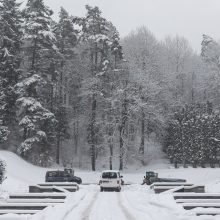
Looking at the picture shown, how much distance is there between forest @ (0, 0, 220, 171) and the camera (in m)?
59.7

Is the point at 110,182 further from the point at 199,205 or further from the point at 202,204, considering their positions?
the point at 202,204

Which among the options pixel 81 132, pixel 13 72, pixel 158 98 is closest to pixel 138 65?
pixel 158 98

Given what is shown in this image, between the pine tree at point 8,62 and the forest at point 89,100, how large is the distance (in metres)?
0.13

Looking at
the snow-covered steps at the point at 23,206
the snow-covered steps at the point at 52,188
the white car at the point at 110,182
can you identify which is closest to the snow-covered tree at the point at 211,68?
the white car at the point at 110,182

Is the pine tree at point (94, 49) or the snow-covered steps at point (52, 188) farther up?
the pine tree at point (94, 49)

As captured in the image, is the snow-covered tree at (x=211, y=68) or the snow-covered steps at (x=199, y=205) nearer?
the snow-covered steps at (x=199, y=205)

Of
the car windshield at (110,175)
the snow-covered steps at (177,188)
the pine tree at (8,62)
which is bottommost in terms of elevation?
the snow-covered steps at (177,188)

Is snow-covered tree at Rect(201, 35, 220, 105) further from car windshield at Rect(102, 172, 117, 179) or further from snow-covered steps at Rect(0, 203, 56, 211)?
snow-covered steps at Rect(0, 203, 56, 211)

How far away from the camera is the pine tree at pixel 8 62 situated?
5953cm

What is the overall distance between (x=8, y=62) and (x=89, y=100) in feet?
45.0

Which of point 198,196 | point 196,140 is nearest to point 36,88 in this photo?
point 196,140

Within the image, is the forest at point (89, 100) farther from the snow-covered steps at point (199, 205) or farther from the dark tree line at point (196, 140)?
the snow-covered steps at point (199, 205)

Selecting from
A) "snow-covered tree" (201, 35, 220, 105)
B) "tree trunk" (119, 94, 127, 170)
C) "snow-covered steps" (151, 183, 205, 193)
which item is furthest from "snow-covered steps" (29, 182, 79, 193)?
"snow-covered tree" (201, 35, 220, 105)

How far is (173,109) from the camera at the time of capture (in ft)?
254
